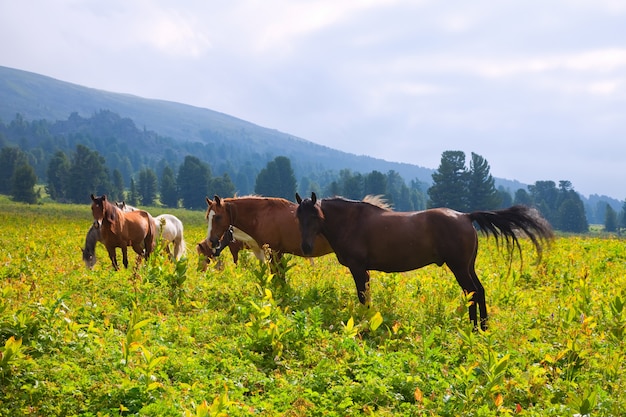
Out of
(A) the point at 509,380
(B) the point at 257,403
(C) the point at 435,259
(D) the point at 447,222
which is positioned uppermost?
(D) the point at 447,222

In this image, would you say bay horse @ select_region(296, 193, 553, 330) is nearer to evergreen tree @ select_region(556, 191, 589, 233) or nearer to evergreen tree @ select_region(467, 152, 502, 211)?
evergreen tree @ select_region(467, 152, 502, 211)

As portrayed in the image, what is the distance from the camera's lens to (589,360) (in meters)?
6.44

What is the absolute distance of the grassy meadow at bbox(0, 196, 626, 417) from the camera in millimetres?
5285

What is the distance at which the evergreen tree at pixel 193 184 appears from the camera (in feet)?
456

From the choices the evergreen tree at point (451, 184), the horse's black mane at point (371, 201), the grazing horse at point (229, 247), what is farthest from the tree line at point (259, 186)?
the horse's black mane at point (371, 201)

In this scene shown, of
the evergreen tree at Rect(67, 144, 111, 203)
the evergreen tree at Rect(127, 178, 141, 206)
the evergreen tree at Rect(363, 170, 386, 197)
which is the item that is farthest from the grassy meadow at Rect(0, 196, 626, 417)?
the evergreen tree at Rect(127, 178, 141, 206)

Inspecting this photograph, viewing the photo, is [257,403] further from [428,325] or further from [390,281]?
[390,281]

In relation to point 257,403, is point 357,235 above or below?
above

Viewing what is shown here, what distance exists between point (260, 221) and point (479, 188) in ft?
350

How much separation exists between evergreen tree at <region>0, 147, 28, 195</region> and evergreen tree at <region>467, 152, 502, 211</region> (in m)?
119

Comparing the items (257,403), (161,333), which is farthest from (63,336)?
(257,403)

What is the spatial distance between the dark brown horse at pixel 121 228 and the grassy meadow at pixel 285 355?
2.72 metres

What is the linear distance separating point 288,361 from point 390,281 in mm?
3854

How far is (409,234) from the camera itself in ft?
29.6
